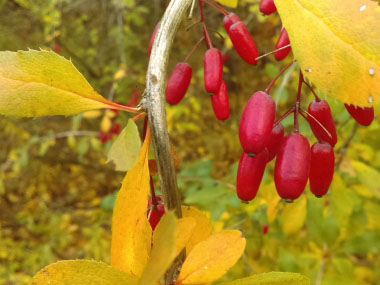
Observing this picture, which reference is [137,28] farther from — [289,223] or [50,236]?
[289,223]

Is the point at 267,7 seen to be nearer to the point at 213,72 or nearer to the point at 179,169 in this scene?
the point at 213,72

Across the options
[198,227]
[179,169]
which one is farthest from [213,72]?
[179,169]

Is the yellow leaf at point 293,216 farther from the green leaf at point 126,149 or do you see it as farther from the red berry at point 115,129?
the red berry at point 115,129

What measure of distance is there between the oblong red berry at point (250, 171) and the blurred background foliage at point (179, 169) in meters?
0.63

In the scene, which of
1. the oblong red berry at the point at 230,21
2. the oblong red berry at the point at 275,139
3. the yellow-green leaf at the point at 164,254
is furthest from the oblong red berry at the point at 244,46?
the yellow-green leaf at the point at 164,254

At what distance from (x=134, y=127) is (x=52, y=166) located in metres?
4.03

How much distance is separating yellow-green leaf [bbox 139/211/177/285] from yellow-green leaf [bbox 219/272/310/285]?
14 cm

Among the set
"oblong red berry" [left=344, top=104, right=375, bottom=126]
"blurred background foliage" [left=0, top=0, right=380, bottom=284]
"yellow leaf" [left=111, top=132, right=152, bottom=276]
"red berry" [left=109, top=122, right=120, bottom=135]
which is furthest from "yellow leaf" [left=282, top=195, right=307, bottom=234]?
"red berry" [left=109, top=122, right=120, bottom=135]

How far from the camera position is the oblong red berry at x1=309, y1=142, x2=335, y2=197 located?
0.63m

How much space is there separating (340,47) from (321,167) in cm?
21

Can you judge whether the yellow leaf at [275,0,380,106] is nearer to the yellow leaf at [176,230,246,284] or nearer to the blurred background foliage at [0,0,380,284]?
the yellow leaf at [176,230,246,284]

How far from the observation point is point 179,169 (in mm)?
3230

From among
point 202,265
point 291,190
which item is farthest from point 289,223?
point 202,265

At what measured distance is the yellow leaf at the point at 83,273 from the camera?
48 cm
